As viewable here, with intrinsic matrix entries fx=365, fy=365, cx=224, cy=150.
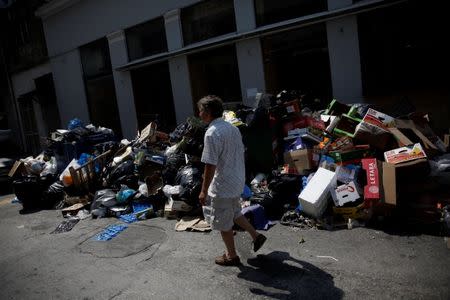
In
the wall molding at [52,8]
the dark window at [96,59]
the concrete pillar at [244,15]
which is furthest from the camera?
the wall molding at [52,8]

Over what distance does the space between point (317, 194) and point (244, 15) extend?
524cm

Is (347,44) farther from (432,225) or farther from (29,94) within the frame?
(29,94)

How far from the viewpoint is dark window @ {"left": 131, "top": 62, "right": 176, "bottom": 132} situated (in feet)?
34.7

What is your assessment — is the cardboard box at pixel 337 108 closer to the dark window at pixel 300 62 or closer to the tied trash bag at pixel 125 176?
the dark window at pixel 300 62

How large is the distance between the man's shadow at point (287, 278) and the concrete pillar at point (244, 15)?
5811 millimetres

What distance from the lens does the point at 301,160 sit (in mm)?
5598

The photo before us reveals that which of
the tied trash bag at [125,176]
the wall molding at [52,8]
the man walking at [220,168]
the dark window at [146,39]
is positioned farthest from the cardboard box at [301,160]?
the wall molding at [52,8]

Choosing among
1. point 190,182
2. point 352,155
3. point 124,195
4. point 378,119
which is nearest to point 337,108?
point 378,119

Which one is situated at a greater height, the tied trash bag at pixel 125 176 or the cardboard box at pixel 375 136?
the cardboard box at pixel 375 136

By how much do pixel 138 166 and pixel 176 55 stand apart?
12.6ft

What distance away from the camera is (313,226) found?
4.73 m

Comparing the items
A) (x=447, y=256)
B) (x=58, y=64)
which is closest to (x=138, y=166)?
(x=447, y=256)

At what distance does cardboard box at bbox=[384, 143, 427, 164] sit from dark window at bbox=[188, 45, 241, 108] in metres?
4.82

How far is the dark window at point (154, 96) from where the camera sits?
416 inches
